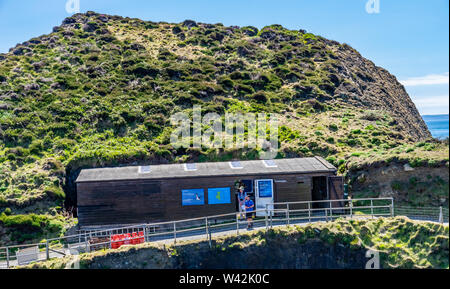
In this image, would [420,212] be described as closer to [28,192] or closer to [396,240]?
[396,240]

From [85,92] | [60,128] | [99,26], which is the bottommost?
[60,128]

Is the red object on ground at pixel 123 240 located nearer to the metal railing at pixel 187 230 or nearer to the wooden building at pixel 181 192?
the metal railing at pixel 187 230

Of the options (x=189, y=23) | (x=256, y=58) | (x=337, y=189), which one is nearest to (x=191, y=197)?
(x=337, y=189)

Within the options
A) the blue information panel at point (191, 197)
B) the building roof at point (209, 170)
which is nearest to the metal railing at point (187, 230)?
the blue information panel at point (191, 197)

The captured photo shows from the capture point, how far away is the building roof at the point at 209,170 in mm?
18906

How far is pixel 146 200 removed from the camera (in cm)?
1884

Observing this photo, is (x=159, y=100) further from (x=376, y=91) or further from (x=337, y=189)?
(x=376, y=91)

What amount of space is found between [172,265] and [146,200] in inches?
189

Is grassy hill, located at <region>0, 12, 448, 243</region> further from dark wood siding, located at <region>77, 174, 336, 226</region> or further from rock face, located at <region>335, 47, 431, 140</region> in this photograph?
dark wood siding, located at <region>77, 174, 336, 226</region>

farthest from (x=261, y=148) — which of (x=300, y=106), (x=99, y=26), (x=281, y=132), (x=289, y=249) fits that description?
(x=99, y=26)

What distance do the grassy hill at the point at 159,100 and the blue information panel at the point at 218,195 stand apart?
8.50 metres

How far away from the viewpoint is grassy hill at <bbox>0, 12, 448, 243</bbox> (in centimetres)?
2397

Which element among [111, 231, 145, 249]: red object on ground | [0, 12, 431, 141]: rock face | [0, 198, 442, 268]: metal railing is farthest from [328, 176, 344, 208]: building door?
[0, 12, 431, 141]: rock face
